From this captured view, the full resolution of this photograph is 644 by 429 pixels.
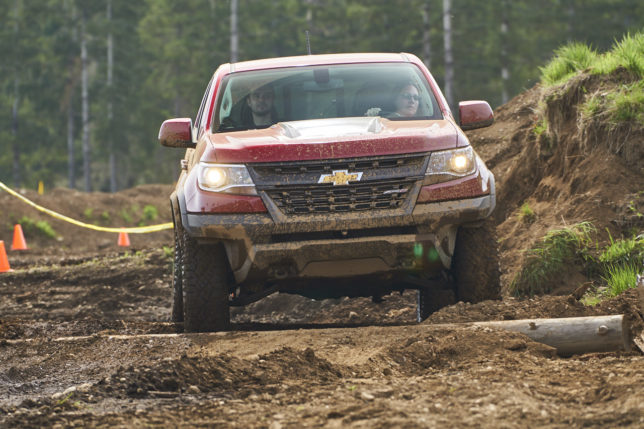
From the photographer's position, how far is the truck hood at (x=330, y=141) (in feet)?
21.5

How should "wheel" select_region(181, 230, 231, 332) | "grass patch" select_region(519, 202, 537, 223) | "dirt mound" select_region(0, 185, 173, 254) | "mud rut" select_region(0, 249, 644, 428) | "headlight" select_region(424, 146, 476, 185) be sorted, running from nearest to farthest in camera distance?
"mud rut" select_region(0, 249, 644, 428), "headlight" select_region(424, 146, 476, 185), "wheel" select_region(181, 230, 231, 332), "grass patch" select_region(519, 202, 537, 223), "dirt mound" select_region(0, 185, 173, 254)

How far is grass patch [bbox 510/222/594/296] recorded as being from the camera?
898 cm

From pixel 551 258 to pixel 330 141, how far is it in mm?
3326

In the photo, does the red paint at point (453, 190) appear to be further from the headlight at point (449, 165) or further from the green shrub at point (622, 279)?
the green shrub at point (622, 279)

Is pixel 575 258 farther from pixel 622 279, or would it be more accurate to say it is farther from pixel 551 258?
pixel 622 279

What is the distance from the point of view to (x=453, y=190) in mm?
6672

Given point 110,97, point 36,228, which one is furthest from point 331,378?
point 110,97

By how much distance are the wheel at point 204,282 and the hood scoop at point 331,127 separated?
99 centimetres

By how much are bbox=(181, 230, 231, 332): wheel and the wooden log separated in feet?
6.97

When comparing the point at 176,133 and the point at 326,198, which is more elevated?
the point at 176,133

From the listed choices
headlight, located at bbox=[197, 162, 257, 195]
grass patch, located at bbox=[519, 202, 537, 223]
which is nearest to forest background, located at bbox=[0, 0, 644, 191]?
grass patch, located at bbox=[519, 202, 537, 223]

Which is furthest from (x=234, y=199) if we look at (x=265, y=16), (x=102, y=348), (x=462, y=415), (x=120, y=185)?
(x=120, y=185)

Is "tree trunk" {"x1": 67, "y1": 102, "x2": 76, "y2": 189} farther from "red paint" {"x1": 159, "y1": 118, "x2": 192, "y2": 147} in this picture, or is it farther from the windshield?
"red paint" {"x1": 159, "y1": 118, "x2": 192, "y2": 147}

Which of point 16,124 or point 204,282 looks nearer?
point 204,282
